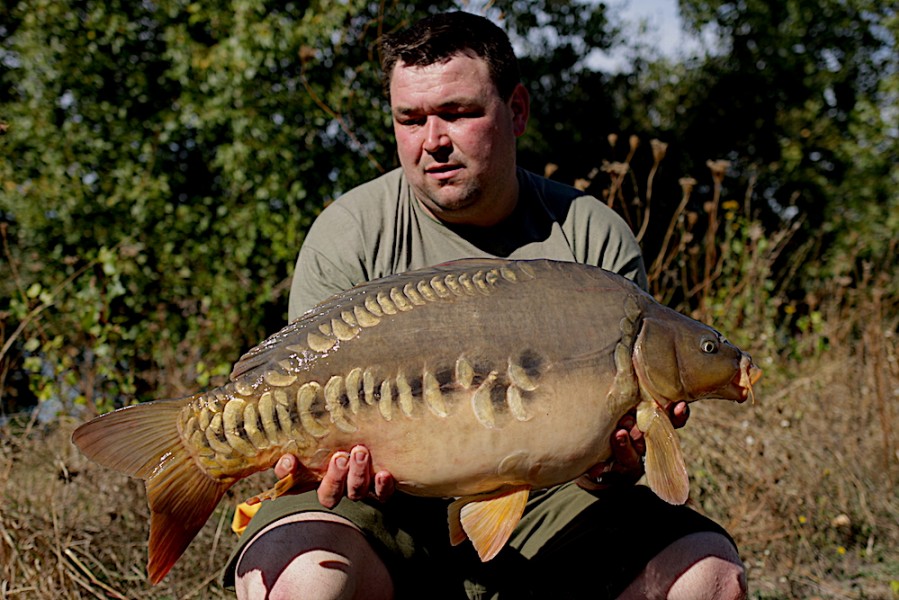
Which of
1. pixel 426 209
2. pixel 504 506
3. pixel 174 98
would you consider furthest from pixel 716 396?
pixel 174 98

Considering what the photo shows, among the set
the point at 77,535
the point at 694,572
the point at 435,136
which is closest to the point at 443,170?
the point at 435,136

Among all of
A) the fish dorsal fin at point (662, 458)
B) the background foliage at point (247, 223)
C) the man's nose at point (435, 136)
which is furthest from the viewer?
the background foliage at point (247, 223)

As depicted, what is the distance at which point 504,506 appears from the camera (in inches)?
62.4

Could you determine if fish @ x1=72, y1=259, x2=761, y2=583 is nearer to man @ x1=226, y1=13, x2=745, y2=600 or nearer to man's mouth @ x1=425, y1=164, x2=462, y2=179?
man @ x1=226, y1=13, x2=745, y2=600

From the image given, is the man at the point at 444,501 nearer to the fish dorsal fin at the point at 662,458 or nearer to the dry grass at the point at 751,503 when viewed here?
the fish dorsal fin at the point at 662,458

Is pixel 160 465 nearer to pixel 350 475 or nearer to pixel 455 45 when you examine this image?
pixel 350 475

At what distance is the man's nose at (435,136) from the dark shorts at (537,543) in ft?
2.34

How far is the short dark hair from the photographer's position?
201 centimetres

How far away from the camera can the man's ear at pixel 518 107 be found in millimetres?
2151

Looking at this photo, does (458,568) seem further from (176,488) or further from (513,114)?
(513,114)

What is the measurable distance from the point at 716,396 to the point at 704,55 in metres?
9.37

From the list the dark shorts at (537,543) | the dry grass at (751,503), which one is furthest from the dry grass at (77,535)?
the dark shorts at (537,543)

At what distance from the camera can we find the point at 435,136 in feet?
6.49

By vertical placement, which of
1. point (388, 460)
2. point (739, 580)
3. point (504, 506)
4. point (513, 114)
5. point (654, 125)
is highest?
point (513, 114)
